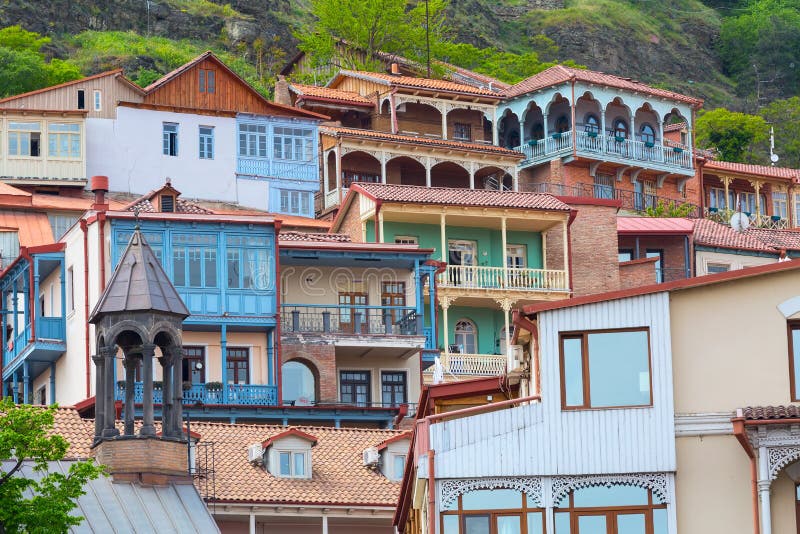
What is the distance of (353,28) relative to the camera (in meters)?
105

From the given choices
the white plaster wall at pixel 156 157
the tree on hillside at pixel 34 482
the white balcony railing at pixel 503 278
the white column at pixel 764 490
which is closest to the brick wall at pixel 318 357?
the white balcony railing at pixel 503 278

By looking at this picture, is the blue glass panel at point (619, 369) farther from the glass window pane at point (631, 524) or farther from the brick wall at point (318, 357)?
the brick wall at point (318, 357)

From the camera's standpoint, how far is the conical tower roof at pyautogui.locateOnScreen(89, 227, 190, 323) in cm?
4803

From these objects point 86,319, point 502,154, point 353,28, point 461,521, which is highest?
point 353,28

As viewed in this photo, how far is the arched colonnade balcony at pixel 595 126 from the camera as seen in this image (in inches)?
3494

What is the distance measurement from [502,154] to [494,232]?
43.0 feet

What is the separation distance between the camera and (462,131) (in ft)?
300

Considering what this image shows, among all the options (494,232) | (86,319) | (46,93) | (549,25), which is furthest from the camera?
→ (549,25)

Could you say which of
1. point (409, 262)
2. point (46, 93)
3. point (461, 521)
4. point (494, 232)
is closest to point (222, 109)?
point (46, 93)

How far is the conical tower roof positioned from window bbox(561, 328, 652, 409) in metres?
14.3

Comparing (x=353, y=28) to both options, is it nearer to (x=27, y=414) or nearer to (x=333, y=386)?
(x=333, y=386)

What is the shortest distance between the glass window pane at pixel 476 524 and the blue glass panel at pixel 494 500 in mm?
171

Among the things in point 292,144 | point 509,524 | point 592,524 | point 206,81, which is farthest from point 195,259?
point 592,524

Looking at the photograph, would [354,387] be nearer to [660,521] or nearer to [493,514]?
[493,514]
